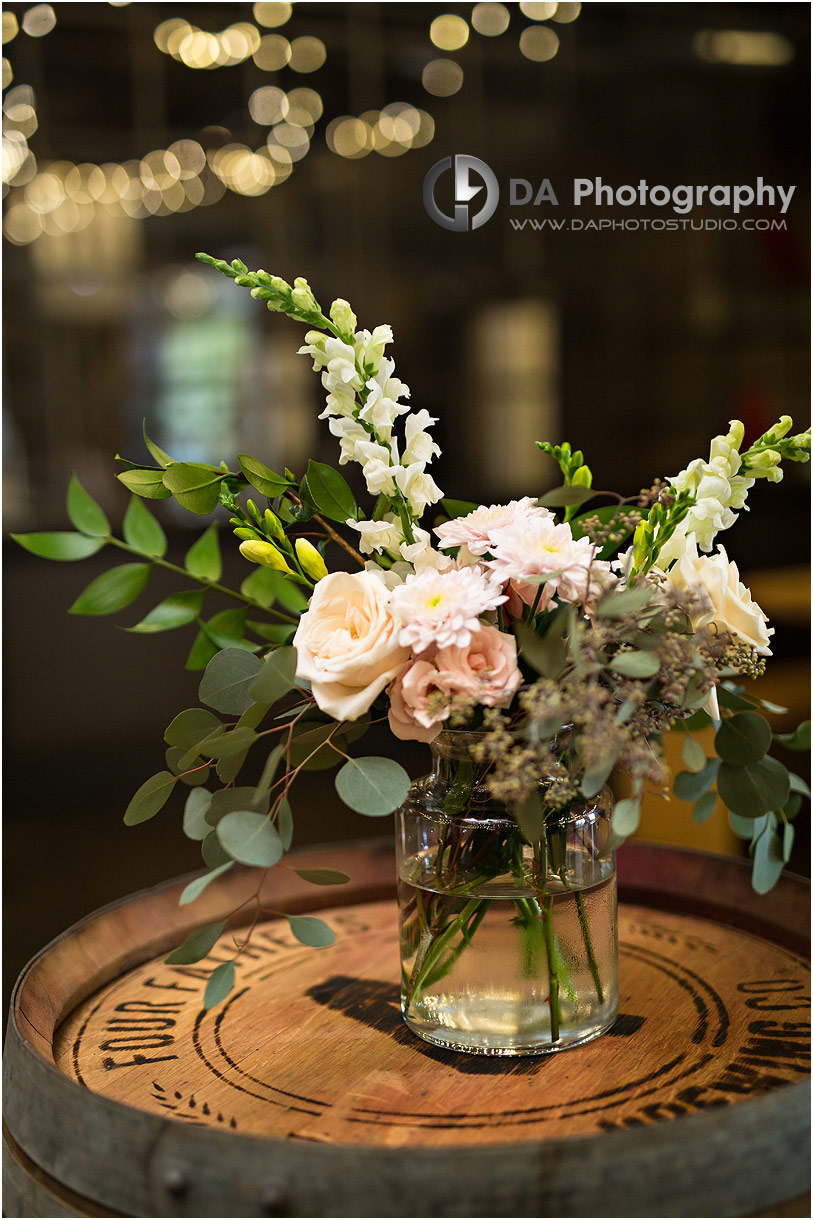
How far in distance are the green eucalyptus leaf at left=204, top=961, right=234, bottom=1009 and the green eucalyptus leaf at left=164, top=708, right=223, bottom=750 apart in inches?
6.5

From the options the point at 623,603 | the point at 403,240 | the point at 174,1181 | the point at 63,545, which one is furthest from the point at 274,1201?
the point at 403,240

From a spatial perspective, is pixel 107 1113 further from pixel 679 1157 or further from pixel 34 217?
pixel 34 217

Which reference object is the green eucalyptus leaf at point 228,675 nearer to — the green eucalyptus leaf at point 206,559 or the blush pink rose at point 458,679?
the blush pink rose at point 458,679

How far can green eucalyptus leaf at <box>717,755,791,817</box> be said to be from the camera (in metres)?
0.80

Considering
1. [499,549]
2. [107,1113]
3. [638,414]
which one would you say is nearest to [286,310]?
[499,549]

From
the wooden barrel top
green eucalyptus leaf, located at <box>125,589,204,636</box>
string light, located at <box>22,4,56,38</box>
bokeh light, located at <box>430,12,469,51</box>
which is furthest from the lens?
bokeh light, located at <box>430,12,469,51</box>

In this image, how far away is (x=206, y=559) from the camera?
3.59 ft

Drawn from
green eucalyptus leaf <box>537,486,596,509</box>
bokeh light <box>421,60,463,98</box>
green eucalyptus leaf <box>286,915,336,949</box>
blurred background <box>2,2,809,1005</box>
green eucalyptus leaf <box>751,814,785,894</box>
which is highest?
bokeh light <box>421,60,463,98</box>

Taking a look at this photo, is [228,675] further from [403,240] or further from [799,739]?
[403,240]

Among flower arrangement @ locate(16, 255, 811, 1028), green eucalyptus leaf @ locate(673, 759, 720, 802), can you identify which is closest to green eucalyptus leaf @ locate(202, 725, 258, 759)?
flower arrangement @ locate(16, 255, 811, 1028)

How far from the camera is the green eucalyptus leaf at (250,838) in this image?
70 cm

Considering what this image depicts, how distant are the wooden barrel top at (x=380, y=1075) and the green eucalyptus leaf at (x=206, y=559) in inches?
12.8

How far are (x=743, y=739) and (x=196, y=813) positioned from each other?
15.9 inches

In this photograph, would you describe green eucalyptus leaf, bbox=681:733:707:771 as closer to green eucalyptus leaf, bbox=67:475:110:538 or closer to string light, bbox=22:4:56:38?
green eucalyptus leaf, bbox=67:475:110:538
